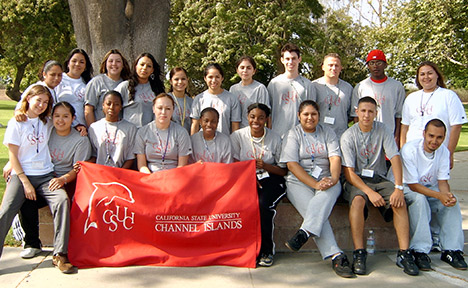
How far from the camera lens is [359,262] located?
4.43m

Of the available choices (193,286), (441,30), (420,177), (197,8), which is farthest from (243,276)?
(197,8)

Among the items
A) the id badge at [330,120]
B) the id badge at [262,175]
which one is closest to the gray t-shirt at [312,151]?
the id badge at [262,175]

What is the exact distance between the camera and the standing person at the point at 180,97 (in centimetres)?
566

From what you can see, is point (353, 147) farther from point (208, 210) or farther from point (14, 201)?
point (14, 201)

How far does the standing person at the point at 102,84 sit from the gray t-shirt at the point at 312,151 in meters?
2.38

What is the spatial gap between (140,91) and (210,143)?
1.26 m

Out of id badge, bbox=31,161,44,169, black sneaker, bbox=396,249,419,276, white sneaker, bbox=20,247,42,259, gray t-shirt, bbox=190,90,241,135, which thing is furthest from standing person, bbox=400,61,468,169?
white sneaker, bbox=20,247,42,259

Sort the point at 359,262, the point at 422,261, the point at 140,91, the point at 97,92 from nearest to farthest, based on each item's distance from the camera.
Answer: the point at 359,262
the point at 422,261
the point at 97,92
the point at 140,91

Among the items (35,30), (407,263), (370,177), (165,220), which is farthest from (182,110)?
(35,30)

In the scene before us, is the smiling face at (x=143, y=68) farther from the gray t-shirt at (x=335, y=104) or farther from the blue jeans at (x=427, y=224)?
the blue jeans at (x=427, y=224)

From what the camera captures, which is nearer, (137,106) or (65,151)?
(65,151)

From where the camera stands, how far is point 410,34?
20.6 metres

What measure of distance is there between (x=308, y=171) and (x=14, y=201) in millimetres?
3155

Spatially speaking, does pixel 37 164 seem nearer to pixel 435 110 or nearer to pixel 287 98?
pixel 287 98
